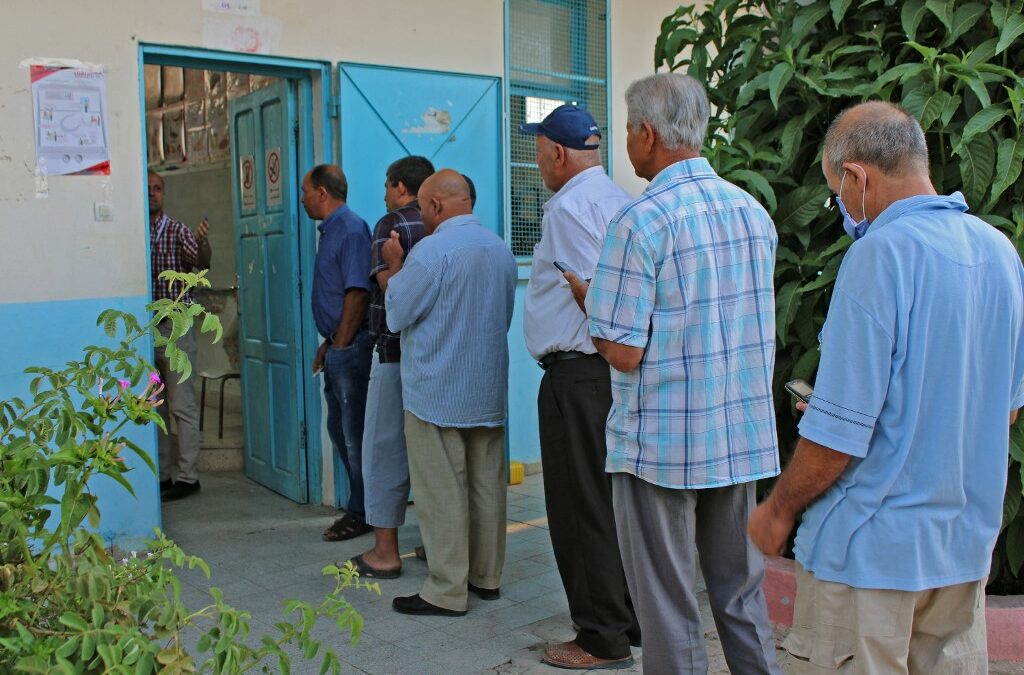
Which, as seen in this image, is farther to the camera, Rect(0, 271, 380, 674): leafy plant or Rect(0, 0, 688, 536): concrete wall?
Rect(0, 0, 688, 536): concrete wall

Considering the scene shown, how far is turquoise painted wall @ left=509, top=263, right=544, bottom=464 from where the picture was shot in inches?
255

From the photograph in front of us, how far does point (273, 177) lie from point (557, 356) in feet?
9.76

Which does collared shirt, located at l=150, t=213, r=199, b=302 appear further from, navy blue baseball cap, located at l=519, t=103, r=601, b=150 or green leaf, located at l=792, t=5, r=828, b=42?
green leaf, located at l=792, t=5, r=828, b=42

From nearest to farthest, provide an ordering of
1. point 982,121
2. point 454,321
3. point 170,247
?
1. point 982,121
2. point 454,321
3. point 170,247

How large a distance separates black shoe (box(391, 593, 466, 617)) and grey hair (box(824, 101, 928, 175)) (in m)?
2.70

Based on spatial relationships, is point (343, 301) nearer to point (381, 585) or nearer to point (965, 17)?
point (381, 585)

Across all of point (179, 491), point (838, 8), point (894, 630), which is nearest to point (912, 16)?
point (838, 8)

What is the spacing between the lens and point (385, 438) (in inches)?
180

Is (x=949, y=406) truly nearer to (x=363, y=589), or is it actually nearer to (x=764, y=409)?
(x=764, y=409)

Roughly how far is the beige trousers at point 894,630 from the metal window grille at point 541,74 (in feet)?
14.6

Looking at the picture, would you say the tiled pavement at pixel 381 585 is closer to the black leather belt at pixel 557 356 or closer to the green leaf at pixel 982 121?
the black leather belt at pixel 557 356

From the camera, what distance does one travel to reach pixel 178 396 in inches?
244

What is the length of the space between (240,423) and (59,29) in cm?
363

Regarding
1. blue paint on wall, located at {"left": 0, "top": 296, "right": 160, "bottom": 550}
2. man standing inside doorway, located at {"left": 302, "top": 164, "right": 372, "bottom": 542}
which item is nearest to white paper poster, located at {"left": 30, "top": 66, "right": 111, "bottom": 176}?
blue paint on wall, located at {"left": 0, "top": 296, "right": 160, "bottom": 550}
